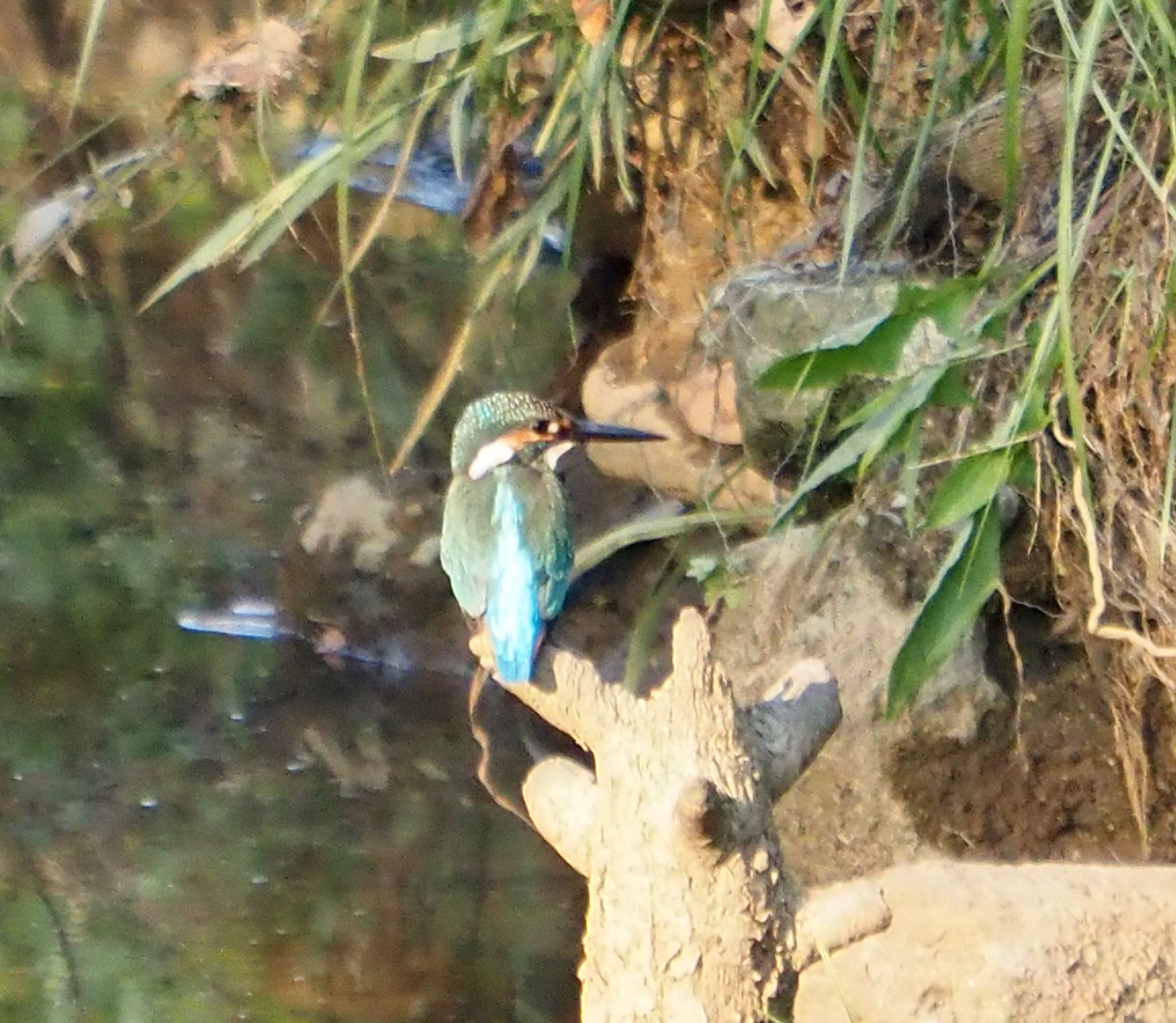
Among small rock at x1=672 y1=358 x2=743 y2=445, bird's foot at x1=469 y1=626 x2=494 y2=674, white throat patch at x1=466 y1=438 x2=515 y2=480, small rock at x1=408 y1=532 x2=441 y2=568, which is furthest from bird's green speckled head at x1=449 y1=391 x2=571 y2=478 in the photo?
small rock at x1=408 y1=532 x2=441 y2=568

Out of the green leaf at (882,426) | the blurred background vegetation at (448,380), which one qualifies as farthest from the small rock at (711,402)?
the green leaf at (882,426)

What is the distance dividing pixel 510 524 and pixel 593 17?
0.63 meters

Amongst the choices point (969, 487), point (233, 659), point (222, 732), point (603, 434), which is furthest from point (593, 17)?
point (233, 659)

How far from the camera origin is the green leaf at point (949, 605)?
4.69 ft

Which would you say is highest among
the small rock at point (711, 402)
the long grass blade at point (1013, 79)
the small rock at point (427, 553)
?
the small rock at point (711, 402)

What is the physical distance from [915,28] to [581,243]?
1.08 metres

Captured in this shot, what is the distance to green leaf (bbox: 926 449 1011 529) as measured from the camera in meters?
1.45

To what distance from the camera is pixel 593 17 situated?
191 cm

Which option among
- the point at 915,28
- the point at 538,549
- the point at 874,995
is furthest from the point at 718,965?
the point at 915,28

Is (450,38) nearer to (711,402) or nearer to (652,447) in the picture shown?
(711,402)

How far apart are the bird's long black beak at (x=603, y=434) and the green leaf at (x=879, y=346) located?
0.69 meters

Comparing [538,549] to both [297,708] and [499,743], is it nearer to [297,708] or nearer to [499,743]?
[499,743]

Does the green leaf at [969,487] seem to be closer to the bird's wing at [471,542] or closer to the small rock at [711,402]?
the bird's wing at [471,542]

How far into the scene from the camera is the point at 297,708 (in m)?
2.96
